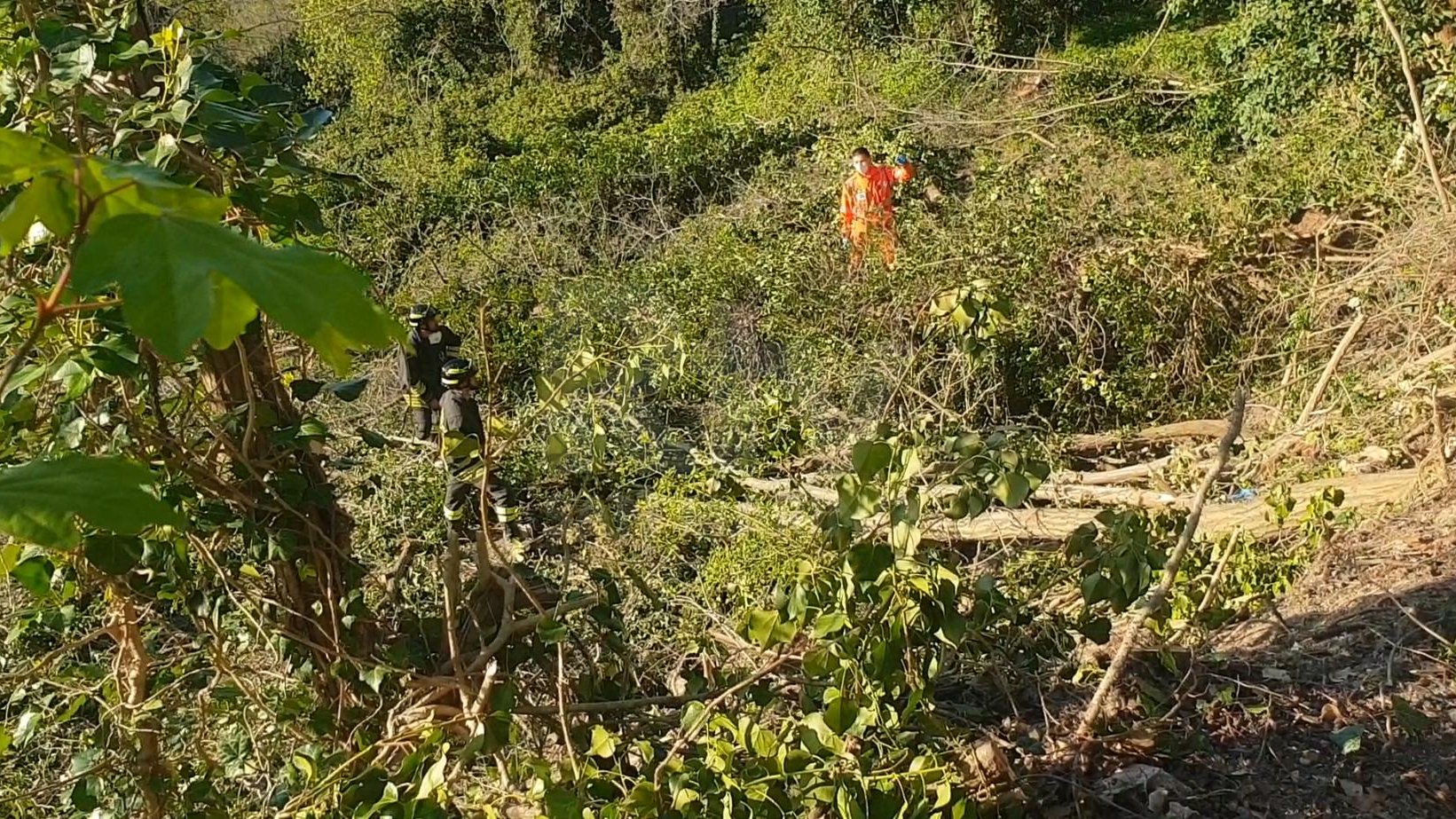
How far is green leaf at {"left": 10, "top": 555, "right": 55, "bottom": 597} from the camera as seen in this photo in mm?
1527

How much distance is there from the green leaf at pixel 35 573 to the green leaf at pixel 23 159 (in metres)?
0.98

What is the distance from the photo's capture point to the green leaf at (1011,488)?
1852 mm

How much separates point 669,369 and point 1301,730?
176 cm

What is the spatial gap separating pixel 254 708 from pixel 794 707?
112 cm

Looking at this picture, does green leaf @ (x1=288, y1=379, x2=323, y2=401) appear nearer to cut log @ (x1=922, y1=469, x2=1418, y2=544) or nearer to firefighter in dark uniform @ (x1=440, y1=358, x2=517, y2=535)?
firefighter in dark uniform @ (x1=440, y1=358, x2=517, y2=535)

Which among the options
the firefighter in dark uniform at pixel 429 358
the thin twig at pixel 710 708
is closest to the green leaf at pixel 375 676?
the thin twig at pixel 710 708

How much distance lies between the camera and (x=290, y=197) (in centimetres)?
190

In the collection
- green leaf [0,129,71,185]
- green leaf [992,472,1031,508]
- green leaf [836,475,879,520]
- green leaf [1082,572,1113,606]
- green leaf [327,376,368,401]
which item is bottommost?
green leaf [1082,572,1113,606]

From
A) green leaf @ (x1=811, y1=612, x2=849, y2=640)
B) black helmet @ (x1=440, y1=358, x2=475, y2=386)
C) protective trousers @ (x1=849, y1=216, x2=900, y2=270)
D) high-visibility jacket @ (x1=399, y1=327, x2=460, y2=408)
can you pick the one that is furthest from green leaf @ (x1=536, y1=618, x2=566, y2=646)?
protective trousers @ (x1=849, y1=216, x2=900, y2=270)

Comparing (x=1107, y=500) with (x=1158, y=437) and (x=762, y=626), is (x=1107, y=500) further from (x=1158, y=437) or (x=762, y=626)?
(x=762, y=626)

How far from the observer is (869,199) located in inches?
341

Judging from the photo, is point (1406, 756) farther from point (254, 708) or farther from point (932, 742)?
point (254, 708)

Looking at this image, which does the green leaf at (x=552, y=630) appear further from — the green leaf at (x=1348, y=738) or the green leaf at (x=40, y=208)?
the green leaf at (x=1348, y=738)

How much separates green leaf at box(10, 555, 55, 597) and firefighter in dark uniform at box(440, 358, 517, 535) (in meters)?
0.66
